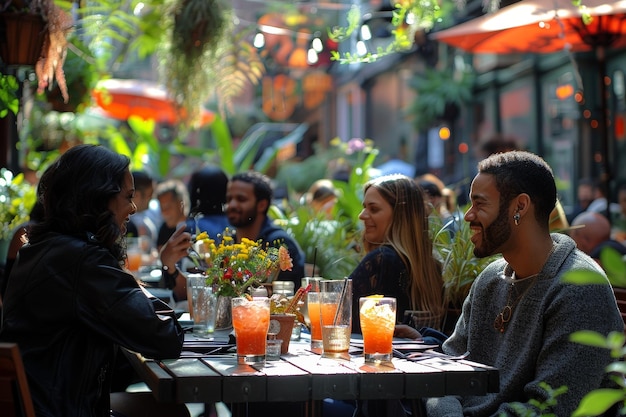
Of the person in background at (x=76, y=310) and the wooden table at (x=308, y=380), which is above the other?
the person in background at (x=76, y=310)

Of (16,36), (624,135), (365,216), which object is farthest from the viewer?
(624,135)

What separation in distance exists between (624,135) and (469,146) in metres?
5.94

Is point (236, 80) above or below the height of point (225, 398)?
above

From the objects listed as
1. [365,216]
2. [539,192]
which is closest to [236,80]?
[365,216]

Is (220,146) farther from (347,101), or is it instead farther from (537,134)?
(347,101)

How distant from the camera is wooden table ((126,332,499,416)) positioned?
2900mm

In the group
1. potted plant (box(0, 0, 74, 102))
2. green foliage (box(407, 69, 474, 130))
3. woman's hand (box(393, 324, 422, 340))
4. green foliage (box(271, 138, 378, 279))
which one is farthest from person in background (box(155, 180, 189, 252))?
green foliage (box(407, 69, 474, 130))

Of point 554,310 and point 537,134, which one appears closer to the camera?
point 554,310

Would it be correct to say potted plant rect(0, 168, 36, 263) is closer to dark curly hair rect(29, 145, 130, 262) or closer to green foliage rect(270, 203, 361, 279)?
green foliage rect(270, 203, 361, 279)

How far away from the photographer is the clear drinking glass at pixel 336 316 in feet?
11.0

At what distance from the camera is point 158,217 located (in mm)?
14188

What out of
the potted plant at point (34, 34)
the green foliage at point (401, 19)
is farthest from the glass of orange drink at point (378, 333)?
the potted plant at point (34, 34)

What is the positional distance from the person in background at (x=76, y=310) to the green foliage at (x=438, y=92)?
14.4 metres

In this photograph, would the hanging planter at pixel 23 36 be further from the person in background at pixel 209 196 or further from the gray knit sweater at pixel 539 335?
the gray knit sweater at pixel 539 335
